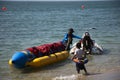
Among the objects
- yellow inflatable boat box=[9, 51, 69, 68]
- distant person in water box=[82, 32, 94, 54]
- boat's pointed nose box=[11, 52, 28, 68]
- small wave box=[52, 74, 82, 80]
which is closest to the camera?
small wave box=[52, 74, 82, 80]

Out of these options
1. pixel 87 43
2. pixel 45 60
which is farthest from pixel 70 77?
pixel 87 43

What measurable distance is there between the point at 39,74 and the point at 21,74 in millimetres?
738

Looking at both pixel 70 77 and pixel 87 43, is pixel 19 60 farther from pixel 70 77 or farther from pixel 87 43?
pixel 87 43

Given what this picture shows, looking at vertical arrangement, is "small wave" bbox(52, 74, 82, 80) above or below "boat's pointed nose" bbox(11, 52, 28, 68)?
below

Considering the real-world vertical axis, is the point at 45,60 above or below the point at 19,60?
below

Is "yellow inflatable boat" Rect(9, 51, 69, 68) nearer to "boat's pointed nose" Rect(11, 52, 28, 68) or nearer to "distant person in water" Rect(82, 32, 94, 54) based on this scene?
"boat's pointed nose" Rect(11, 52, 28, 68)

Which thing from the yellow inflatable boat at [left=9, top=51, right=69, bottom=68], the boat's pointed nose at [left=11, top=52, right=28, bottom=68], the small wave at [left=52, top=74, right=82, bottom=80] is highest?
the boat's pointed nose at [left=11, top=52, right=28, bottom=68]

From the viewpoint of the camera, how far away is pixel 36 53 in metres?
13.1

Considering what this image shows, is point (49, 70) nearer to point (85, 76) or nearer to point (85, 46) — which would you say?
point (85, 76)

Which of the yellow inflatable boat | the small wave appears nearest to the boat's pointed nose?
the yellow inflatable boat

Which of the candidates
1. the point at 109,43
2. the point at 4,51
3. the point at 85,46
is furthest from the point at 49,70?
the point at 109,43

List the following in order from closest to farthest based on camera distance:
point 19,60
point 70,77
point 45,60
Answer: point 70,77, point 19,60, point 45,60

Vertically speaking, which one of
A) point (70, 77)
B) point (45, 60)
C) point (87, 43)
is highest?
point (87, 43)

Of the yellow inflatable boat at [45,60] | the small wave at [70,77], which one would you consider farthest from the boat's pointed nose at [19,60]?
the small wave at [70,77]
